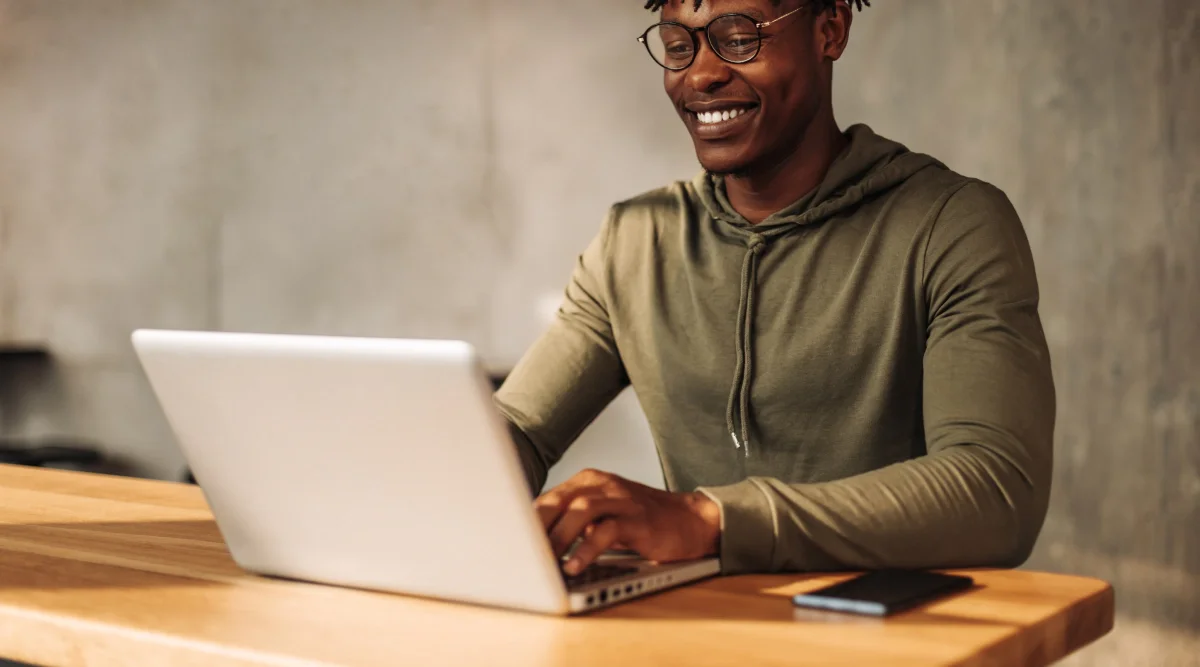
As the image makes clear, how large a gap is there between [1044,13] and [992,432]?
2.34 m

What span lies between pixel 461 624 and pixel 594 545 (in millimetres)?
157

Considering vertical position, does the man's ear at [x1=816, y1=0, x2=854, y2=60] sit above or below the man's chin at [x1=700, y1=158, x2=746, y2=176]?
above

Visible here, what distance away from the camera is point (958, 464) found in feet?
4.43

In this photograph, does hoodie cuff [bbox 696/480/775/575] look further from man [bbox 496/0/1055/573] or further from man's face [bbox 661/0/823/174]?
man's face [bbox 661/0/823/174]

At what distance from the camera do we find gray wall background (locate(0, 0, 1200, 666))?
332cm

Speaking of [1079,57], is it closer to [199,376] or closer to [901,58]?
[901,58]

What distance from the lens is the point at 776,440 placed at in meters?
1.84

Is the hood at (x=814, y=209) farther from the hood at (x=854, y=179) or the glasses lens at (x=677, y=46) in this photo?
the glasses lens at (x=677, y=46)

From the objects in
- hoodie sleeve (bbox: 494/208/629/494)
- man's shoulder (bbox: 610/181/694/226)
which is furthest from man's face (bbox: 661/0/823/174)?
hoodie sleeve (bbox: 494/208/629/494)

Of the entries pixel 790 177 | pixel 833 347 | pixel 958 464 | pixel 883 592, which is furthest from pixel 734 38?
pixel 883 592

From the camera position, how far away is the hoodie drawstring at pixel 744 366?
6.01ft

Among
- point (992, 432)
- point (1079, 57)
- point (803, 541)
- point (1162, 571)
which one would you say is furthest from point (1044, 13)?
point (803, 541)

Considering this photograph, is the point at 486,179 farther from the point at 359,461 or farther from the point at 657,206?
the point at 359,461

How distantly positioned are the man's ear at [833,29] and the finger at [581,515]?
3.17ft
